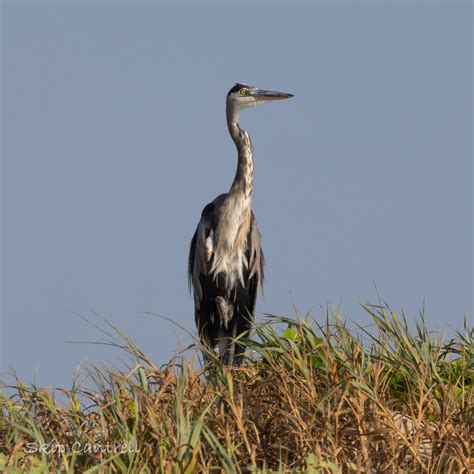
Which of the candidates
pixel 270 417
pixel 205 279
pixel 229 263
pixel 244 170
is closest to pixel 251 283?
pixel 229 263

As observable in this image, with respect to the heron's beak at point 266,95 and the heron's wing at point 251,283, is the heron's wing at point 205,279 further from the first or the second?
the heron's beak at point 266,95

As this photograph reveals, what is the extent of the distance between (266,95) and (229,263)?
212cm

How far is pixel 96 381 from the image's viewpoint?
6836 millimetres

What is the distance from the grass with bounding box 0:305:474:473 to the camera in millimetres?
6070

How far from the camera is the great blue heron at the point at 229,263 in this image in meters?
10.6

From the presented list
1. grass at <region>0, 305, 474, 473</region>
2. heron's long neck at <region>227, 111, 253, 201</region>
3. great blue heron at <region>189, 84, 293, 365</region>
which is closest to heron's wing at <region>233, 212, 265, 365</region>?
great blue heron at <region>189, 84, 293, 365</region>

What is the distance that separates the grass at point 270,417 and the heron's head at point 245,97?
4.27 meters

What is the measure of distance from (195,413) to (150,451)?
0.66 meters

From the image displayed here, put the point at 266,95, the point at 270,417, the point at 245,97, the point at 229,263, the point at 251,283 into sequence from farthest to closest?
the point at 266,95, the point at 245,97, the point at 251,283, the point at 229,263, the point at 270,417

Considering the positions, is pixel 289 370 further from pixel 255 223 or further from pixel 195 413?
pixel 255 223

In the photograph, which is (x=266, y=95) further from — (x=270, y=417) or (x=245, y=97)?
(x=270, y=417)

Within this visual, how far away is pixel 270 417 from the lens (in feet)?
21.3

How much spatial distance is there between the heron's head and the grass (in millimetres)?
4267

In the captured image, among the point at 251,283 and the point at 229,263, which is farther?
the point at 251,283
